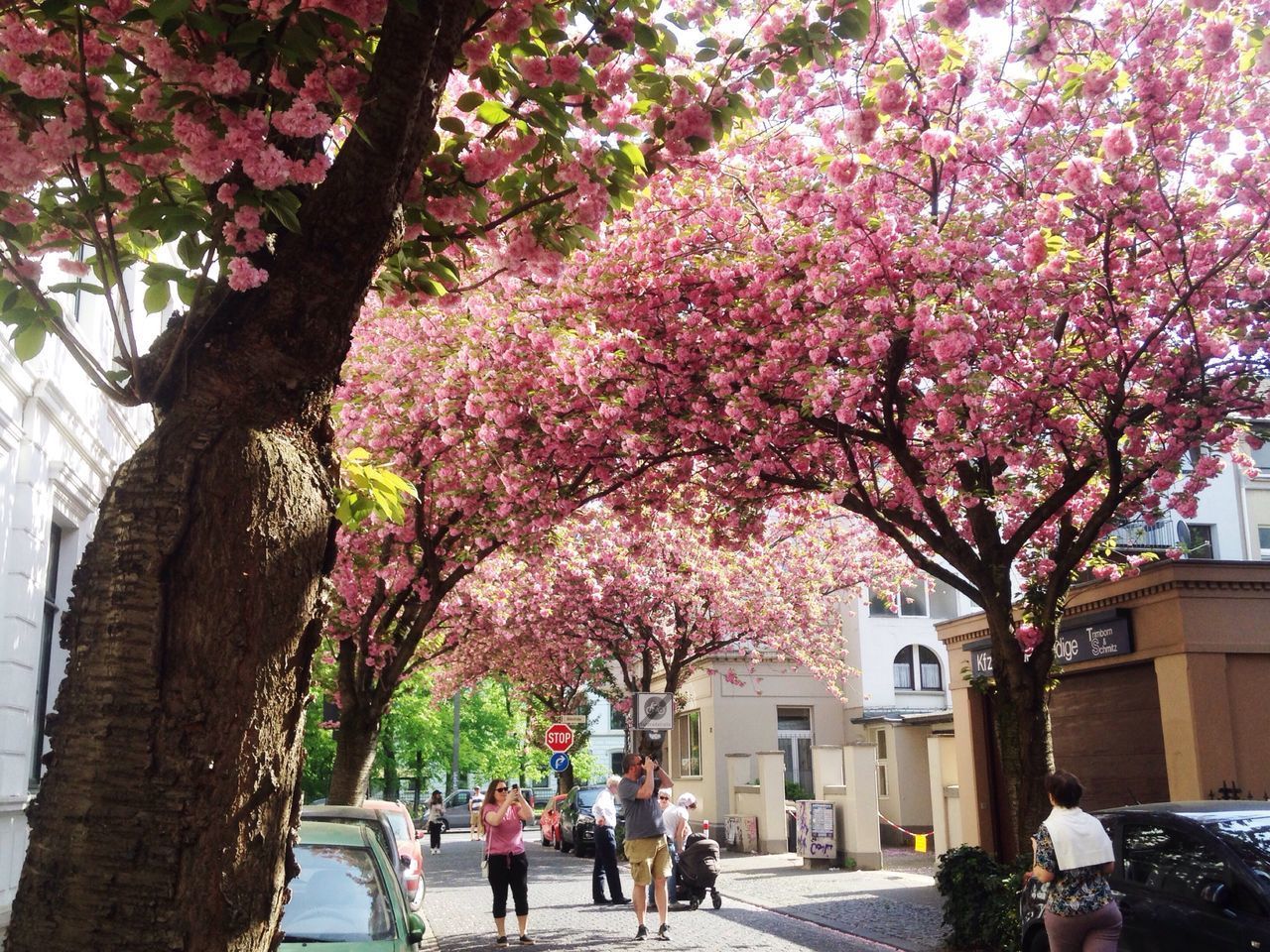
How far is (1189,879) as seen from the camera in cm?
832

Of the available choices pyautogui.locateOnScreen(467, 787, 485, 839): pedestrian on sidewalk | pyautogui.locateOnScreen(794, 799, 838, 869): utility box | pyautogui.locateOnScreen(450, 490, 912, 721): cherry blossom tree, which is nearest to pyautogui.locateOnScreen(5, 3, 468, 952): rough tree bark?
pyautogui.locateOnScreen(467, 787, 485, 839): pedestrian on sidewalk

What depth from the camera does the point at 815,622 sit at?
35.5 meters

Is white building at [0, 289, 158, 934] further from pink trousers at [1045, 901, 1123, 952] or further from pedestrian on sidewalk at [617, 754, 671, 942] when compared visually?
pink trousers at [1045, 901, 1123, 952]

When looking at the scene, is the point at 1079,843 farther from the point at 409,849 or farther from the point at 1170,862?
the point at 409,849

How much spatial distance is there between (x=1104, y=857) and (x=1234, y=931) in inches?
34.0

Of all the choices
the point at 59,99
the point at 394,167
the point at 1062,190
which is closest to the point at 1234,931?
the point at 1062,190

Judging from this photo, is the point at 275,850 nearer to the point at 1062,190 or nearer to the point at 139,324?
the point at 1062,190

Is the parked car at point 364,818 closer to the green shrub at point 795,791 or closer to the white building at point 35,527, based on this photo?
the white building at point 35,527

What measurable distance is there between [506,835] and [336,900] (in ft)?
23.1

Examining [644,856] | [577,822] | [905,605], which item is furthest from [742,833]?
[644,856]

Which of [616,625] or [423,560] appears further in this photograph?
[616,625]

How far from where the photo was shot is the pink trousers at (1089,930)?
777 cm

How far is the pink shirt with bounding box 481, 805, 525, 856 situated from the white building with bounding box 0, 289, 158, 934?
4865mm

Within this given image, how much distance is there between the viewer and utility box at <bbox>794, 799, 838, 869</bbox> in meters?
23.1
